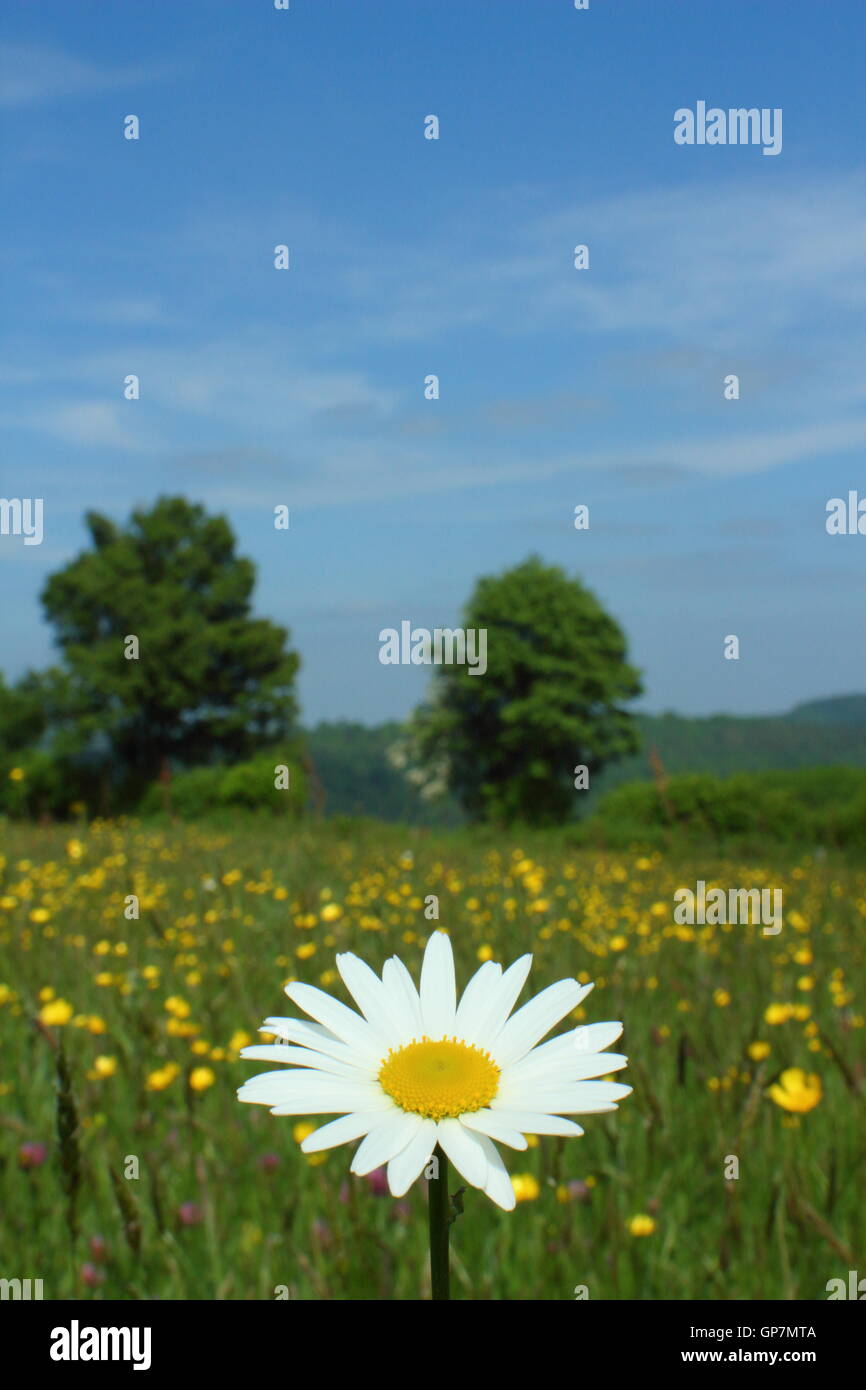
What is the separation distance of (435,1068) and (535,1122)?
79mm

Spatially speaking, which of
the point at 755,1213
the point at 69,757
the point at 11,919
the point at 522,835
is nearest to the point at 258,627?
the point at 69,757

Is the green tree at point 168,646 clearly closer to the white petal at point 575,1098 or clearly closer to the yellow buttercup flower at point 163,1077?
the yellow buttercup flower at point 163,1077

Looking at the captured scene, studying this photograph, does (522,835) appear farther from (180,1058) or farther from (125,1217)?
(125,1217)

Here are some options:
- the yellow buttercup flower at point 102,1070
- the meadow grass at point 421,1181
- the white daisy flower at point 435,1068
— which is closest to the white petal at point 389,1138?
the white daisy flower at point 435,1068

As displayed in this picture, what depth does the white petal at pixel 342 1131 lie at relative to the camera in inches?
19.8

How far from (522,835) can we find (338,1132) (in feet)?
52.6

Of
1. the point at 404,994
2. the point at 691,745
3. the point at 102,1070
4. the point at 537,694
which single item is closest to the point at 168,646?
the point at 537,694

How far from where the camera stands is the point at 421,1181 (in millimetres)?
2613

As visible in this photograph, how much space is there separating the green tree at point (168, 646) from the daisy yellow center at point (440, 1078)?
113 ft

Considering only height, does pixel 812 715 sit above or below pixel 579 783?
above

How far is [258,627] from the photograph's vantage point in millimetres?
36719

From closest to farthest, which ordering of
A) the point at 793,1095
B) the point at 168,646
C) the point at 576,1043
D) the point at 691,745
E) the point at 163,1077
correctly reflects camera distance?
1. the point at 576,1043
2. the point at 793,1095
3. the point at 163,1077
4. the point at 168,646
5. the point at 691,745

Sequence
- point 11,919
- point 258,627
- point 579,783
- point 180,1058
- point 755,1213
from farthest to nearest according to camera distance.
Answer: point 258,627, point 11,919, point 579,783, point 180,1058, point 755,1213

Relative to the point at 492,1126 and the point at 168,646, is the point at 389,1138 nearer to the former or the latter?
the point at 492,1126
